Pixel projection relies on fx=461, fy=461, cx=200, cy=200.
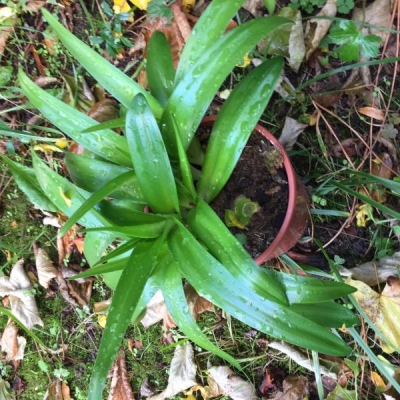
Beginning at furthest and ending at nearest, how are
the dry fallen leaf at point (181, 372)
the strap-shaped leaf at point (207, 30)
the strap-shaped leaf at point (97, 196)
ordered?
1. the dry fallen leaf at point (181, 372)
2. the strap-shaped leaf at point (207, 30)
3. the strap-shaped leaf at point (97, 196)

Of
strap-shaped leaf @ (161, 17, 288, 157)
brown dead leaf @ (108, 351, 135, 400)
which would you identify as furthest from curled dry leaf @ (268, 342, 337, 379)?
strap-shaped leaf @ (161, 17, 288, 157)

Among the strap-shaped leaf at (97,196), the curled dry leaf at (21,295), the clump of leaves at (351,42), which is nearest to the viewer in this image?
the strap-shaped leaf at (97,196)

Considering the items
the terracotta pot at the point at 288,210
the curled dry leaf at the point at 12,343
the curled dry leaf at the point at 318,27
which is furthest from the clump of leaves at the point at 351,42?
the curled dry leaf at the point at 12,343

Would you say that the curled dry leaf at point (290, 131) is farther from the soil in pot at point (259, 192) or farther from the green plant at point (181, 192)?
the green plant at point (181, 192)

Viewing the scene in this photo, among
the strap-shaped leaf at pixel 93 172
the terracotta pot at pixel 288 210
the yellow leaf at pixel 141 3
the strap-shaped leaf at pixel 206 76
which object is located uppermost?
the yellow leaf at pixel 141 3

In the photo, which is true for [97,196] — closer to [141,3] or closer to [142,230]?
[142,230]

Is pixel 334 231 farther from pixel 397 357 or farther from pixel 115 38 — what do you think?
pixel 115 38

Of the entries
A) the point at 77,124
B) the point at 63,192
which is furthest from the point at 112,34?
the point at 63,192
